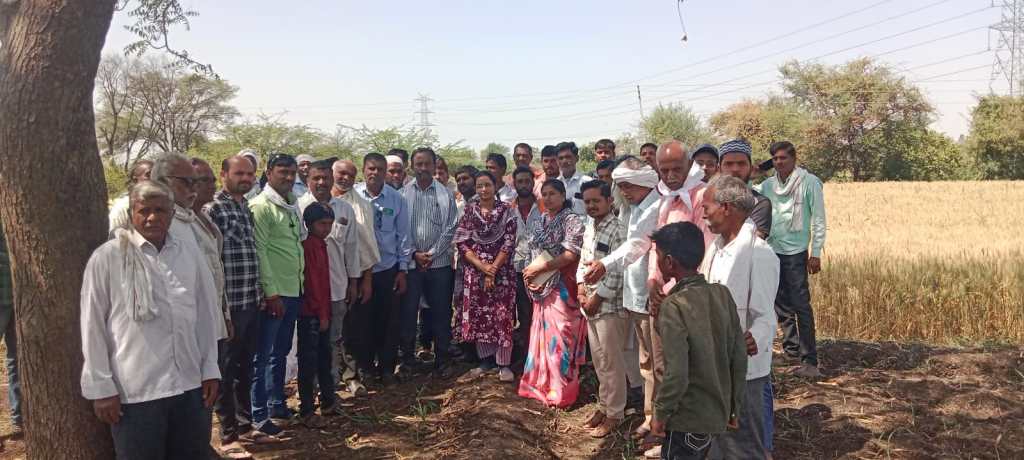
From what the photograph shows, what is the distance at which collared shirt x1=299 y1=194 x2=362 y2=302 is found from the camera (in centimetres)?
544

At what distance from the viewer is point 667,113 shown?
4922cm

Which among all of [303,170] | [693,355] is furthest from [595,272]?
[303,170]

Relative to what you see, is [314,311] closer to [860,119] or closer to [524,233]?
[524,233]

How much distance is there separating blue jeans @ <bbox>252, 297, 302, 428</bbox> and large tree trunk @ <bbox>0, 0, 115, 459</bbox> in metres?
1.56

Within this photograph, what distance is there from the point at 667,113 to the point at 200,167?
156 feet

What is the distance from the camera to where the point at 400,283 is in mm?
6184

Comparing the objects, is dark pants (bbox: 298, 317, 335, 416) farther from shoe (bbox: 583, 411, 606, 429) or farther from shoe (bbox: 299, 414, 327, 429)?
shoe (bbox: 583, 411, 606, 429)

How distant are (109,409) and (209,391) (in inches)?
18.2

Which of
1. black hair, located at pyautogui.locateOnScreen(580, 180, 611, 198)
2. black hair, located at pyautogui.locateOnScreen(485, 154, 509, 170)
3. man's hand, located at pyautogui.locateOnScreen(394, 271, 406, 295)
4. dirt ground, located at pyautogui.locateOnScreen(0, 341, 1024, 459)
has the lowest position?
dirt ground, located at pyautogui.locateOnScreen(0, 341, 1024, 459)

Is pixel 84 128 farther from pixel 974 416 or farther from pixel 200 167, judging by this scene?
pixel 974 416

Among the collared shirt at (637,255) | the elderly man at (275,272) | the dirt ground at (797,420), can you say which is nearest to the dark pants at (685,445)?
the dirt ground at (797,420)

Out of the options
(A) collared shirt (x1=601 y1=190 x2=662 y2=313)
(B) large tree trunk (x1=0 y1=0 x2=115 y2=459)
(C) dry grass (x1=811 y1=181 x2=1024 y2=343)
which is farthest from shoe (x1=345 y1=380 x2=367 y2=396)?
(C) dry grass (x1=811 y1=181 x2=1024 y2=343)

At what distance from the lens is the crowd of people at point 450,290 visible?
2963 mm

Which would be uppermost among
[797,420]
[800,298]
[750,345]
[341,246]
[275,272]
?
[341,246]
